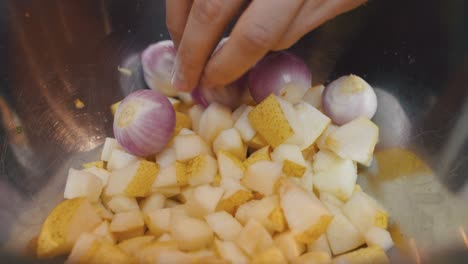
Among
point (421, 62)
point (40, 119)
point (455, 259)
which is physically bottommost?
point (40, 119)

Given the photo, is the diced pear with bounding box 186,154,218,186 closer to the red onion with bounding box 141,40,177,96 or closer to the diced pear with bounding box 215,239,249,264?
the diced pear with bounding box 215,239,249,264

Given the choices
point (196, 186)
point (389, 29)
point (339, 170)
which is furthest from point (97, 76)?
point (389, 29)

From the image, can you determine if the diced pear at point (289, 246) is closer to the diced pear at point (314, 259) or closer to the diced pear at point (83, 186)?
the diced pear at point (314, 259)

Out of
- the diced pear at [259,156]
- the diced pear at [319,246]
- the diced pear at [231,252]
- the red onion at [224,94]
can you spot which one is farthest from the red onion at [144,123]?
the diced pear at [319,246]

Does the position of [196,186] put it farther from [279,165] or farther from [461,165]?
[461,165]

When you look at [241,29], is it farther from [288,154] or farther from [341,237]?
[341,237]

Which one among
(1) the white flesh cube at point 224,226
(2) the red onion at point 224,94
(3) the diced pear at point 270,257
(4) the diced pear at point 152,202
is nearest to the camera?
(3) the diced pear at point 270,257
